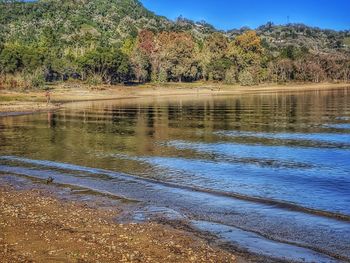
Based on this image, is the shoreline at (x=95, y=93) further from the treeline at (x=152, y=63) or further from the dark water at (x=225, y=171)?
the dark water at (x=225, y=171)

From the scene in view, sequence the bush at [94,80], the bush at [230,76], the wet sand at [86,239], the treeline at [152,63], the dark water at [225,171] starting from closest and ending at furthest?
the wet sand at [86,239] < the dark water at [225,171] < the treeline at [152,63] < the bush at [94,80] < the bush at [230,76]

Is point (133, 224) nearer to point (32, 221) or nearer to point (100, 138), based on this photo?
point (32, 221)

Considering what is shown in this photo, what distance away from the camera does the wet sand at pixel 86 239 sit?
12531mm

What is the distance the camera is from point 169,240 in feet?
46.5

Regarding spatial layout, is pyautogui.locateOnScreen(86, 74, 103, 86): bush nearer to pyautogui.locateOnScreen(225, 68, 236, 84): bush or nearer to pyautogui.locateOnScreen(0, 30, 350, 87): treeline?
pyautogui.locateOnScreen(0, 30, 350, 87): treeline

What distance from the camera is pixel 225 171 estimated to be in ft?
87.5

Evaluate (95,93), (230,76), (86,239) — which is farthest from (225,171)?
(230,76)

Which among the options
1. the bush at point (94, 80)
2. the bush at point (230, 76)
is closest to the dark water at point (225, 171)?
the bush at point (94, 80)

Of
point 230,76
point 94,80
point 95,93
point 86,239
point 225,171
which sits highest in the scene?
point 230,76

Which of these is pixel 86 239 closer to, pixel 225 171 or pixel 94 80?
pixel 225 171

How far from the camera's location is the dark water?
1555 centimetres

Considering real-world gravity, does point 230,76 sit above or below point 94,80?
above

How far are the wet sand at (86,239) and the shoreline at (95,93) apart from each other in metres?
53.1

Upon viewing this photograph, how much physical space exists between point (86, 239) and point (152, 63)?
153277mm
